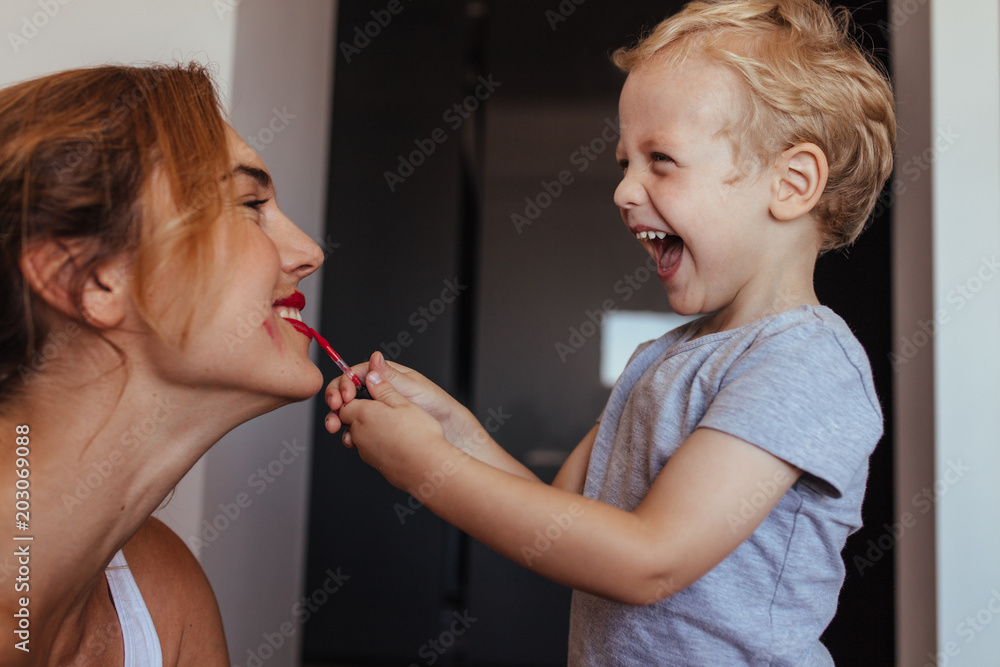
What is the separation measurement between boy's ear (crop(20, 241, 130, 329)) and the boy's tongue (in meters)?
0.62

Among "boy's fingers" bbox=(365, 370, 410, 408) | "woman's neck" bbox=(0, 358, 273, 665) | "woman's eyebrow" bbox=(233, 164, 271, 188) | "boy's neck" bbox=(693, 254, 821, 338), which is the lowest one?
"woman's neck" bbox=(0, 358, 273, 665)

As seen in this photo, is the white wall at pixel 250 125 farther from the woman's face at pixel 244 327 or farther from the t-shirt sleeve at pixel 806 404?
the t-shirt sleeve at pixel 806 404

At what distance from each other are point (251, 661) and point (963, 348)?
133cm

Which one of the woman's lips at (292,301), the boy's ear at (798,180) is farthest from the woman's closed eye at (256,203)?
the boy's ear at (798,180)

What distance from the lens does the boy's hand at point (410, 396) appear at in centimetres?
82

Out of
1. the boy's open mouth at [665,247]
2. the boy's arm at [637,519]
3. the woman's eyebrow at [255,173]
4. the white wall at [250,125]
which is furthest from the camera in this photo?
the white wall at [250,125]

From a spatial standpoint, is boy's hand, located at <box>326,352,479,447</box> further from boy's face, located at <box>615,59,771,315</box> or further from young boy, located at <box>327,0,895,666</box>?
boy's face, located at <box>615,59,771,315</box>

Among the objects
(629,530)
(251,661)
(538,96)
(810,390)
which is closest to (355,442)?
(629,530)

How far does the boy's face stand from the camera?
843 mm

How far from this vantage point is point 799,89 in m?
0.85

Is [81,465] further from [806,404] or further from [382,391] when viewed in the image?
[806,404]

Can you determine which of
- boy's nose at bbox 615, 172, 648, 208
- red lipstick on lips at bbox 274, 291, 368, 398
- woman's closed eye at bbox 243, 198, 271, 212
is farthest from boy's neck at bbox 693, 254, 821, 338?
woman's closed eye at bbox 243, 198, 271, 212

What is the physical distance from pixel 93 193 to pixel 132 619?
A: 0.50 m

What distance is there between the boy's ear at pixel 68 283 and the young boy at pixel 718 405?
0.25 m
